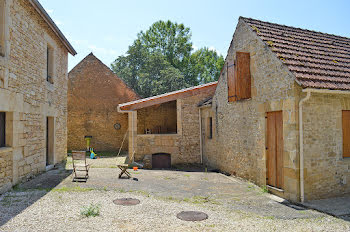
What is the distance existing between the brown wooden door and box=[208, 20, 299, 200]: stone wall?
0.14 metres

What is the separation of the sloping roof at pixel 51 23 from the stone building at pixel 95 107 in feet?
17.1

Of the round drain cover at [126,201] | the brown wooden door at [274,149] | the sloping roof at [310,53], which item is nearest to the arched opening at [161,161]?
the brown wooden door at [274,149]

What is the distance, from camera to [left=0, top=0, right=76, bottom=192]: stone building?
6.80 meters

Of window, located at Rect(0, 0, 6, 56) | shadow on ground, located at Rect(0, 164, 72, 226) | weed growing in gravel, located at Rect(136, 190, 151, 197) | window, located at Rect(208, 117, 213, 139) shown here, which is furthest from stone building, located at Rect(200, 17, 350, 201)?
window, located at Rect(0, 0, 6, 56)

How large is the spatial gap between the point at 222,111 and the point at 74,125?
10950 mm

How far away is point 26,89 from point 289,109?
7.26m

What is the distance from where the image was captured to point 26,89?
7977 mm

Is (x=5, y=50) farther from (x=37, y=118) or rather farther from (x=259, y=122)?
(x=259, y=122)

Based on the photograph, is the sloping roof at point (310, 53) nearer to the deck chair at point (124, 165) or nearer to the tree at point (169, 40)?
the deck chair at point (124, 165)

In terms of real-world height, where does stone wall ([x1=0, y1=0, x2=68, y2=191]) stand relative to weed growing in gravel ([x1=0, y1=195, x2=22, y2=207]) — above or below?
above

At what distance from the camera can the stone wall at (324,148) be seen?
6.71 meters

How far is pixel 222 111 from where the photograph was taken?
10.5 metres

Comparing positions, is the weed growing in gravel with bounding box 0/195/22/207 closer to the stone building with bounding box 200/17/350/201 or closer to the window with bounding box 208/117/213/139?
the stone building with bounding box 200/17/350/201

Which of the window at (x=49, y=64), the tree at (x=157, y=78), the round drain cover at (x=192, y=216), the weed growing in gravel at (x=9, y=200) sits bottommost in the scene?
the round drain cover at (x=192, y=216)
